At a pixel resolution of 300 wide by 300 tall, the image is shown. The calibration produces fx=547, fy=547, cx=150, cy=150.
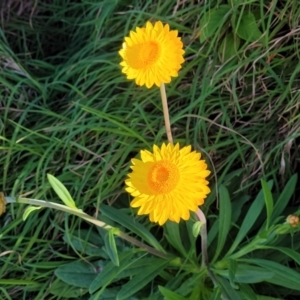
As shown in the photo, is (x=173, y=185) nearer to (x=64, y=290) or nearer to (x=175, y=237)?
(x=175, y=237)

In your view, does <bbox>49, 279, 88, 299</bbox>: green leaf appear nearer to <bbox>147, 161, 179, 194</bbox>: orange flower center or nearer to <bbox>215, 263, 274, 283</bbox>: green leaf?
<bbox>215, 263, 274, 283</bbox>: green leaf

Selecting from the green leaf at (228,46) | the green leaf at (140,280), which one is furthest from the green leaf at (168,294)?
the green leaf at (228,46)

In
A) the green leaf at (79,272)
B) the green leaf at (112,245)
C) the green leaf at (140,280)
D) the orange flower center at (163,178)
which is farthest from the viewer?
the green leaf at (79,272)

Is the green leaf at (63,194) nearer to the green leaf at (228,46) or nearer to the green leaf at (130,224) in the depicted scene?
the green leaf at (130,224)

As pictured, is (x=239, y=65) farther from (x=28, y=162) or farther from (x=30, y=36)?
(x=30, y=36)

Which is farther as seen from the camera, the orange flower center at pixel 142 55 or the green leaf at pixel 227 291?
the green leaf at pixel 227 291

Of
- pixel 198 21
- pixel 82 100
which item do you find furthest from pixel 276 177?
pixel 82 100

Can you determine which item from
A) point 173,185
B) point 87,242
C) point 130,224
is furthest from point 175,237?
point 173,185
